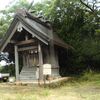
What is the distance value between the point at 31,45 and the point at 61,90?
21.2 feet

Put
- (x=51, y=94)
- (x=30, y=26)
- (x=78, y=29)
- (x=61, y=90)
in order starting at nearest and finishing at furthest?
(x=51, y=94) → (x=61, y=90) → (x=30, y=26) → (x=78, y=29)

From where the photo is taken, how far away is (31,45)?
20.1 m

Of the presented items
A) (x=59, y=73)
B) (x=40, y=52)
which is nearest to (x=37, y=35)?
(x=40, y=52)

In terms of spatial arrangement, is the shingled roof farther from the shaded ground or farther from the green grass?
the shaded ground

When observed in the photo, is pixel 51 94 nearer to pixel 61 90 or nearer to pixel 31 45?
pixel 61 90

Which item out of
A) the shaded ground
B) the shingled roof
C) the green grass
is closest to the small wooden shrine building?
the shingled roof

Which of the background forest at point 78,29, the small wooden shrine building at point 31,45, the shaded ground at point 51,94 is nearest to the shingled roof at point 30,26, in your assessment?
the small wooden shrine building at point 31,45

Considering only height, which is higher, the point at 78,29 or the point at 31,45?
the point at 78,29

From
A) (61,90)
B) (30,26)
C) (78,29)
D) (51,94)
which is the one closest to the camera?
(51,94)

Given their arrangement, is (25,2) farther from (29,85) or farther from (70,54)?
(29,85)

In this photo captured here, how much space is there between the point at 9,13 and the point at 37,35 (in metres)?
9.50

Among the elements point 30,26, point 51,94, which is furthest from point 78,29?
point 51,94

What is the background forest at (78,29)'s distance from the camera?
21375 millimetres

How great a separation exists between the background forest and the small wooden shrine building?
1309 mm
